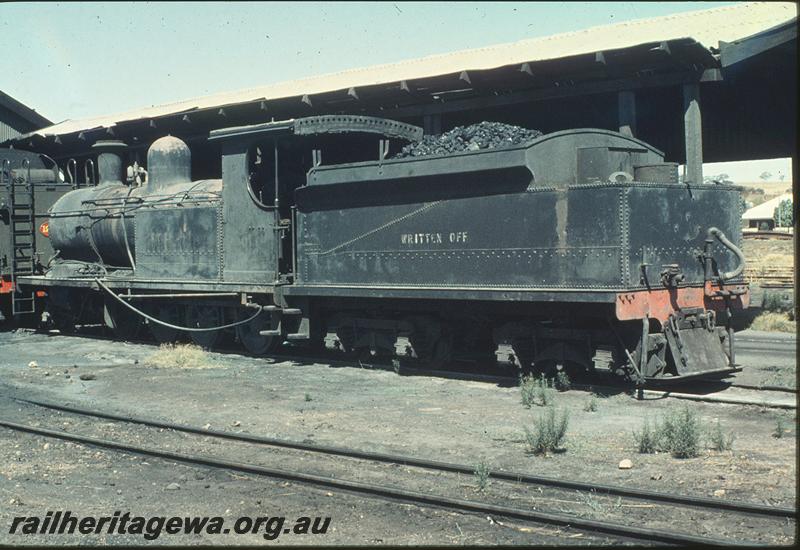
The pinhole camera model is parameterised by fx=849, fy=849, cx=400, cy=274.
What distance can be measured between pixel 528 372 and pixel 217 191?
6.19 metres

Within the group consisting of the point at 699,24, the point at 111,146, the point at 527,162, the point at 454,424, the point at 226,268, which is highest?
the point at 699,24

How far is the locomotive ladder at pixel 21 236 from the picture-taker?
1802 cm

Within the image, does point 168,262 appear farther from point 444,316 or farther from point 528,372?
point 528,372

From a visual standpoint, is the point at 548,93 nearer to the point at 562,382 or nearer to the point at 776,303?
the point at 562,382

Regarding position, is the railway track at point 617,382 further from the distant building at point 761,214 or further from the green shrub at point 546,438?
the distant building at point 761,214

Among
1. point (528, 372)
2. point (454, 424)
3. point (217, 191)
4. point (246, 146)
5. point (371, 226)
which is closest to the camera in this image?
point (454, 424)

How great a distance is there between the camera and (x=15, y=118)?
3077 centimetres

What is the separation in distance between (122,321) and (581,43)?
1192 centimetres

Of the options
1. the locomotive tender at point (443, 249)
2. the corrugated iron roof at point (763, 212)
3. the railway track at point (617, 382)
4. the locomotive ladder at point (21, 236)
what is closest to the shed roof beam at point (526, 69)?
the locomotive tender at point (443, 249)

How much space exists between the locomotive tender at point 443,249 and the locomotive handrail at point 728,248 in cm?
4

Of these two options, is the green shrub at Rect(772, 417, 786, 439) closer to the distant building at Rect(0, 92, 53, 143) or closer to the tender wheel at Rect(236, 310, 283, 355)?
the tender wheel at Rect(236, 310, 283, 355)

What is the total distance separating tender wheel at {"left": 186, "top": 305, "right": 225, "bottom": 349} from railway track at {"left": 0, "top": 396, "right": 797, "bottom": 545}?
223 inches

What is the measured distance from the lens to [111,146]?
1784 cm

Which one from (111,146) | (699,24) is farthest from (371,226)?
(699,24)
